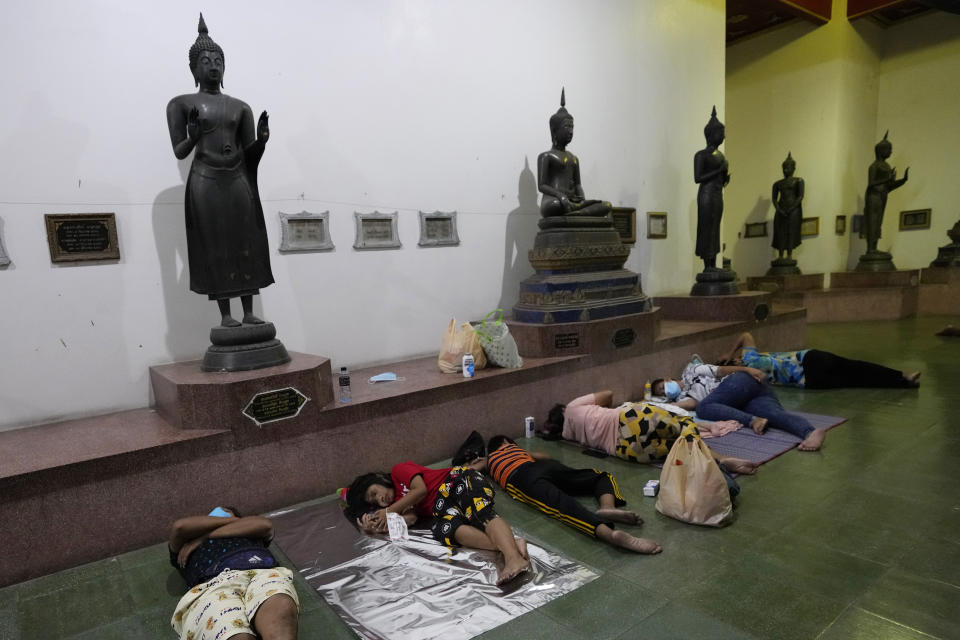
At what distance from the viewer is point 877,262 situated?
926cm

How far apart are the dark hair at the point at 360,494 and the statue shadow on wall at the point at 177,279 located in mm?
1676

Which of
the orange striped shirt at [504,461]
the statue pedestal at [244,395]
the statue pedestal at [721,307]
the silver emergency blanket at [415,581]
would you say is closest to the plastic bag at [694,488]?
the silver emergency blanket at [415,581]

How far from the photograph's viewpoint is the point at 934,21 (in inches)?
379

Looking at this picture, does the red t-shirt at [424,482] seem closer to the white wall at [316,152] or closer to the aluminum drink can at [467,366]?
the aluminum drink can at [467,366]

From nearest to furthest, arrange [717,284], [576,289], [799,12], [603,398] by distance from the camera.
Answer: [603,398] → [576,289] → [717,284] → [799,12]

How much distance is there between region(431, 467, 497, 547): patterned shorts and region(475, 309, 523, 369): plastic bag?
1354 millimetres

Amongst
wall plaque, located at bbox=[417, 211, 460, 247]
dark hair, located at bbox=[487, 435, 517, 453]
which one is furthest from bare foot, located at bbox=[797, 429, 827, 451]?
wall plaque, located at bbox=[417, 211, 460, 247]

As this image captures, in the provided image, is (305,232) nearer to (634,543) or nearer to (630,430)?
(630,430)

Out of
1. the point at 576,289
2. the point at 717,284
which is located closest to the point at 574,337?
the point at 576,289

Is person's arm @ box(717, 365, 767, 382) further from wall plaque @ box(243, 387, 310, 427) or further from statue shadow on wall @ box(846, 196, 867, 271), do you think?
statue shadow on wall @ box(846, 196, 867, 271)

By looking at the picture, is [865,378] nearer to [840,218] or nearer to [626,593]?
[626,593]

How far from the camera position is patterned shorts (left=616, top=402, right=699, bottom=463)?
3.35 m

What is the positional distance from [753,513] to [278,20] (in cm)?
434

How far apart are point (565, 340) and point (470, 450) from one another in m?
1.47
